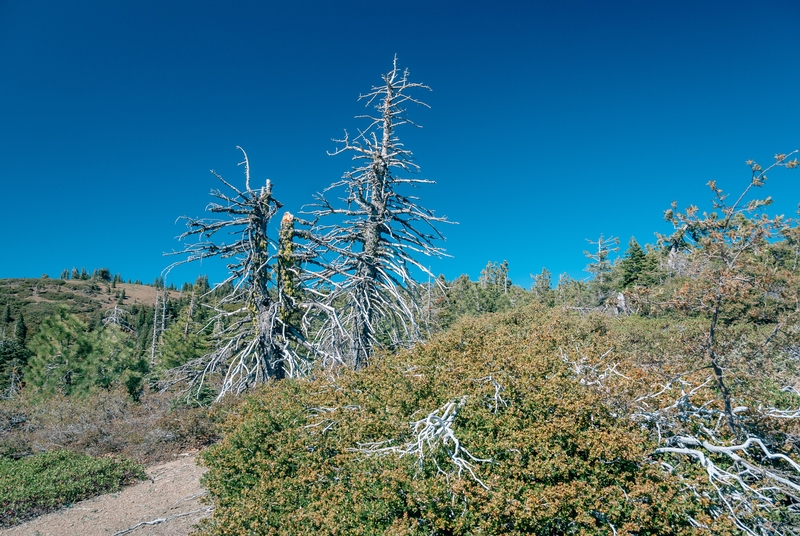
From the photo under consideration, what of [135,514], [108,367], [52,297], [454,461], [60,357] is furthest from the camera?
[52,297]

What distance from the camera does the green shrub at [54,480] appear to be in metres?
10.1

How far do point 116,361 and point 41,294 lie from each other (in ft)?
368

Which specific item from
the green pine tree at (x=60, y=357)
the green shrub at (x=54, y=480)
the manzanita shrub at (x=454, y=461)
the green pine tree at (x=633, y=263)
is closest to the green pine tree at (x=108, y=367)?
the green pine tree at (x=60, y=357)

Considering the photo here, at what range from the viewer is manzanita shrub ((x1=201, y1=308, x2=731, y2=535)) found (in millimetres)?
4980

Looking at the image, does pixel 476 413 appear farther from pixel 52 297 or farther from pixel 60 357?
pixel 52 297

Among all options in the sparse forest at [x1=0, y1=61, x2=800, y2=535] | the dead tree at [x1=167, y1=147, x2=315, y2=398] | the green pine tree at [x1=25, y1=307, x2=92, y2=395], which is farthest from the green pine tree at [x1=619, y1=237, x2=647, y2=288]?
the green pine tree at [x1=25, y1=307, x2=92, y2=395]

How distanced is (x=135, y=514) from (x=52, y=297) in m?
126

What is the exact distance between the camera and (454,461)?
17.5ft

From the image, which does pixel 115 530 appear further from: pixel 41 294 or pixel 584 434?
pixel 41 294

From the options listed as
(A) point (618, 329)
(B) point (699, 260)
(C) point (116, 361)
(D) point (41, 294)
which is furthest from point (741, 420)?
(D) point (41, 294)

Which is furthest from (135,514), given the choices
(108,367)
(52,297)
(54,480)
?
(52,297)

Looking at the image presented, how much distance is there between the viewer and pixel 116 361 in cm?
2447

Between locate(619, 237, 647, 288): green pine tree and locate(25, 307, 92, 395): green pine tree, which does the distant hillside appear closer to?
locate(25, 307, 92, 395): green pine tree

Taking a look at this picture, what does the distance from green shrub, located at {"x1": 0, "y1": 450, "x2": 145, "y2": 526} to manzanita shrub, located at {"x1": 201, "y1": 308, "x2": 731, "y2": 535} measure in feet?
19.6
